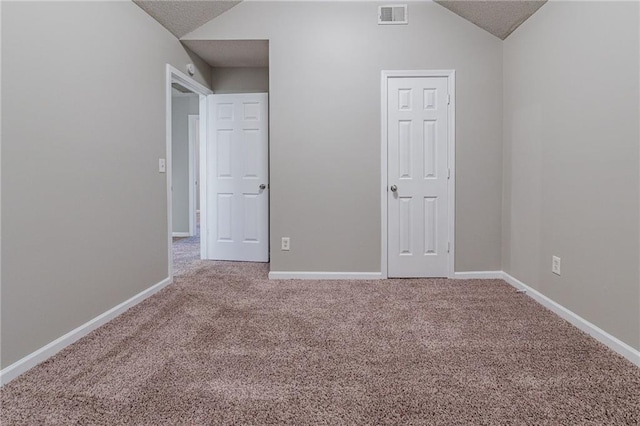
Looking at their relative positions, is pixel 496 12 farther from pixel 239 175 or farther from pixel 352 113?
pixel 239 175

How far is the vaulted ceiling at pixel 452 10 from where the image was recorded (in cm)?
278

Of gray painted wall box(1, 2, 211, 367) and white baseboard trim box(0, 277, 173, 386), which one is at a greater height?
gray painted wall box(1, 2, 211, 367)

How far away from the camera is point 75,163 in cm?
205

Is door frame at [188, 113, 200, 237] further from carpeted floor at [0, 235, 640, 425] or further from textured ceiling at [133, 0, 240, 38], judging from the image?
carpeted floor at [0, 235, 640, 425]

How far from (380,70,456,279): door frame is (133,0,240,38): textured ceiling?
62.9 inches

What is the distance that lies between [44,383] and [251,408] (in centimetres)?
99

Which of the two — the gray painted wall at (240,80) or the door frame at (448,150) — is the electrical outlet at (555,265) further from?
the gray painted wall at (240,80)

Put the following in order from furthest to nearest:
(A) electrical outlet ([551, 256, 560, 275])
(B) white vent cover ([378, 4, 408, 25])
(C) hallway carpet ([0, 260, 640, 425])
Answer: (B) white vent cover ([378, 4, 408, 25]) < (A) electrical outlet ([551, 256, 560, 275]) < (C) hallway carpet ([0, 260, 640, 425])

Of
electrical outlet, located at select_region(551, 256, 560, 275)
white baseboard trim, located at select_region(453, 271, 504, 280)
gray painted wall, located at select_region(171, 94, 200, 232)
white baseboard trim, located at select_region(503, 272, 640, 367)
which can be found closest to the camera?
white baseboard trim, located at select_region(503, 272, 640, 367)

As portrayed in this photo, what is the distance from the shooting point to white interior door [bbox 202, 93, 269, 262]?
4.13 metres

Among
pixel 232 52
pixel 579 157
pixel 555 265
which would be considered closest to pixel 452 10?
pixel 579 157

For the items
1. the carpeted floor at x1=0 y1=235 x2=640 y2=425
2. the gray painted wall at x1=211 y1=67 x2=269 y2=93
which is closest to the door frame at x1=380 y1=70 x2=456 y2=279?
the carpeted floor at x1=0 y1=235 x2=640 y2=425

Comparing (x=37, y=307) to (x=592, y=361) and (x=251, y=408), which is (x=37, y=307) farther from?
(x=592, y=361)

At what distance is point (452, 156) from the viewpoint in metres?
3.29
